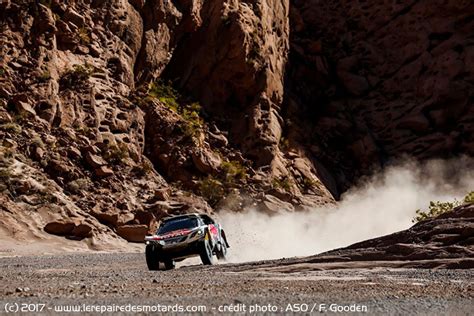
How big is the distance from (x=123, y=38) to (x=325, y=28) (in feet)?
73.4

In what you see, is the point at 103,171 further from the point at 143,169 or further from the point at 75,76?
the point at 75,76

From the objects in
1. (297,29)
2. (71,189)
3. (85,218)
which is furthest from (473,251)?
(297,29)

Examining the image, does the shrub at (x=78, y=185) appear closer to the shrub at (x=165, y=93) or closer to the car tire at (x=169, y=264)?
the shrub at (x=165, y=93)

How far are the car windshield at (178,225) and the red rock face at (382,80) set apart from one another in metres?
30.0

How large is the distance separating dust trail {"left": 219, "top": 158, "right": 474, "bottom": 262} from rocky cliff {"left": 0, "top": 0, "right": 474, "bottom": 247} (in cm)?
118

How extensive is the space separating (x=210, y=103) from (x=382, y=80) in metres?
17.2

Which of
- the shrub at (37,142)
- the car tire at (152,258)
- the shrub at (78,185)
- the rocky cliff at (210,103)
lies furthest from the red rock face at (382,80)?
the car tire at (152,258)

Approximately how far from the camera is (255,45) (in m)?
43.7

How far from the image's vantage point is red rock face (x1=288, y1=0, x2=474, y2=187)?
47031mm

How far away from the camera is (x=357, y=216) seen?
40781mm

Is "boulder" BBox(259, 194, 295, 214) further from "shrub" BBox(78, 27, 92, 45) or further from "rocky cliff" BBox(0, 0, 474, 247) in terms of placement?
"shrub" BBox(78, 27, 92, 45)

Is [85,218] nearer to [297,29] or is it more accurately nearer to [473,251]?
[473,251]

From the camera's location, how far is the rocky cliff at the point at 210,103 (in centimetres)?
3184

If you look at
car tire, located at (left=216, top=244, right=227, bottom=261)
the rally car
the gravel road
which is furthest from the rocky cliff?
the gravel road
